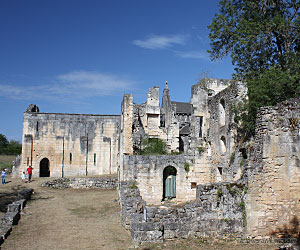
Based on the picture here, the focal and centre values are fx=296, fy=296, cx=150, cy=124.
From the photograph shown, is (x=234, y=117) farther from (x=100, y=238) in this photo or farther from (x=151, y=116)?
(x=151, y=116)

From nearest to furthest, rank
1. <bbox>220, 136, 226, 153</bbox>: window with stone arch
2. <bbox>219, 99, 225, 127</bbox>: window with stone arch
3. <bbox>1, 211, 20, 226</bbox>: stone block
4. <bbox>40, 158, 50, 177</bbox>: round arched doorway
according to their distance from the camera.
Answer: <bbox>1, 211, 20, 226</bbox>: stone block < <bbox>220, 136, 226, 153</bbox>: window with stone arch < <bbox>219, 99, 225, 127</bbox>: window with stone arch < <bbox>40, 158, 50, 177</bbox>: round arched doorway

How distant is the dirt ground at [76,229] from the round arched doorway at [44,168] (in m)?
11.5

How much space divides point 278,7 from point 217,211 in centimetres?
1471

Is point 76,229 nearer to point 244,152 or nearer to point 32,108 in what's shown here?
point 244,152

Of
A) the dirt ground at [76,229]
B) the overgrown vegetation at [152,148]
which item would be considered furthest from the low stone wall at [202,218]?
the overgrown vegetation at [152,148]

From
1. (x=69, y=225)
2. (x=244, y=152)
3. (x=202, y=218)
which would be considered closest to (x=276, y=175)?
(x=202, y=218)

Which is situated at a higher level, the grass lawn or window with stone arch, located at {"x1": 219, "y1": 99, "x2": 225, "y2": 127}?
window with stone arch, located at {"x1": 219, "y1": 99, "x2": 225, "y2": 127}

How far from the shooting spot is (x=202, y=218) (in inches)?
361

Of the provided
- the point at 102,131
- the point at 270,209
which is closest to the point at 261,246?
the point at 270,209

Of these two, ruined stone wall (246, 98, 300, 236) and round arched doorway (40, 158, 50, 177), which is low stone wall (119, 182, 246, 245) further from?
round arched doorway (40, 158, 50, 177)

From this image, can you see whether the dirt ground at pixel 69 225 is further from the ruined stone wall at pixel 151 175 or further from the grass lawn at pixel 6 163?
the grass lawn at pixel 6 163

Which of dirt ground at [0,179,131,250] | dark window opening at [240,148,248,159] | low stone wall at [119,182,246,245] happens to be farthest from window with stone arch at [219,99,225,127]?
low stone wall at [119,182,246,245]

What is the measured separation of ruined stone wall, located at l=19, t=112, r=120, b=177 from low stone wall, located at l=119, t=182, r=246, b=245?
21.1 metres

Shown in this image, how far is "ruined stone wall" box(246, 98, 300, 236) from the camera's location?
29.3 ft
